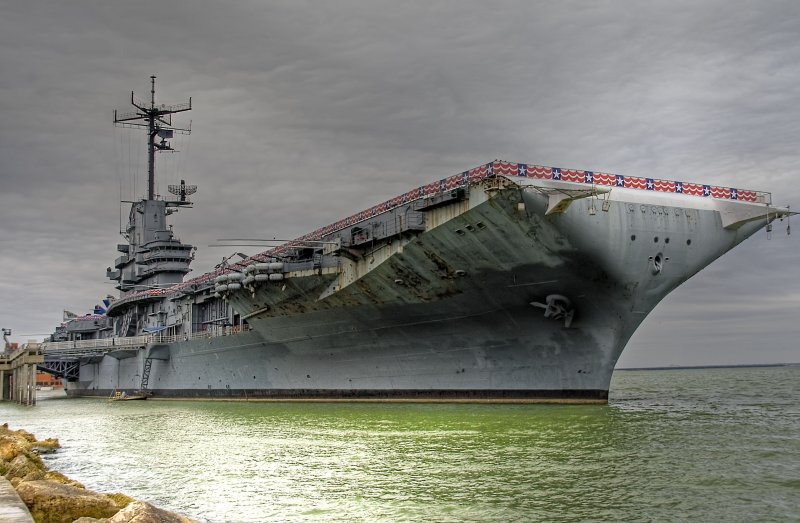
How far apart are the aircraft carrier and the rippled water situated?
1696 mm

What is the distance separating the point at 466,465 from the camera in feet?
37.6

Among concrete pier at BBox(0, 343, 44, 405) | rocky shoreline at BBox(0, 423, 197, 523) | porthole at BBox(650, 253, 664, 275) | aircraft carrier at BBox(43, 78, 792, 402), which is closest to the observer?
rocky shoreline at BBox(0, 423, 197, 523)

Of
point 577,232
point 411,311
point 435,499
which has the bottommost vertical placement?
point 435,499

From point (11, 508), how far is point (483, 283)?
14620 millimetres

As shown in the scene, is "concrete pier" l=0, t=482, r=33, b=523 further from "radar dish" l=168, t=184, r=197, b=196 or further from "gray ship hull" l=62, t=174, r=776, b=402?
"radar dish" l=168, t=184, r=197, b=196

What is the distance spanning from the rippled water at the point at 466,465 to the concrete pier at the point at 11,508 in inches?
102

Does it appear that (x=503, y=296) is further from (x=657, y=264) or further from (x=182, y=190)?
(x=182, y=190)

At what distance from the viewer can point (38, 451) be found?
15773mm

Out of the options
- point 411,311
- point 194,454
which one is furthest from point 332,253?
point 194,454

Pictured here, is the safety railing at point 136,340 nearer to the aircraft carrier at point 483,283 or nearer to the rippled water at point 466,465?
the aircraft carrier at point 483,283

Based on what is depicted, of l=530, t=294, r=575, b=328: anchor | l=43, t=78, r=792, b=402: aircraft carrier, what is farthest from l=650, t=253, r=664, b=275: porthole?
A: l=530, t=294, r=575, b=328: anchor

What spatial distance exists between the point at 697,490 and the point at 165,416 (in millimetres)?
19384

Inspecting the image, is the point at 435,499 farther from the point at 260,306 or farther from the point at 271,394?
the point at 271,394

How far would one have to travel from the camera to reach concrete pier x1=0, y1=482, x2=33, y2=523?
5.41 m
